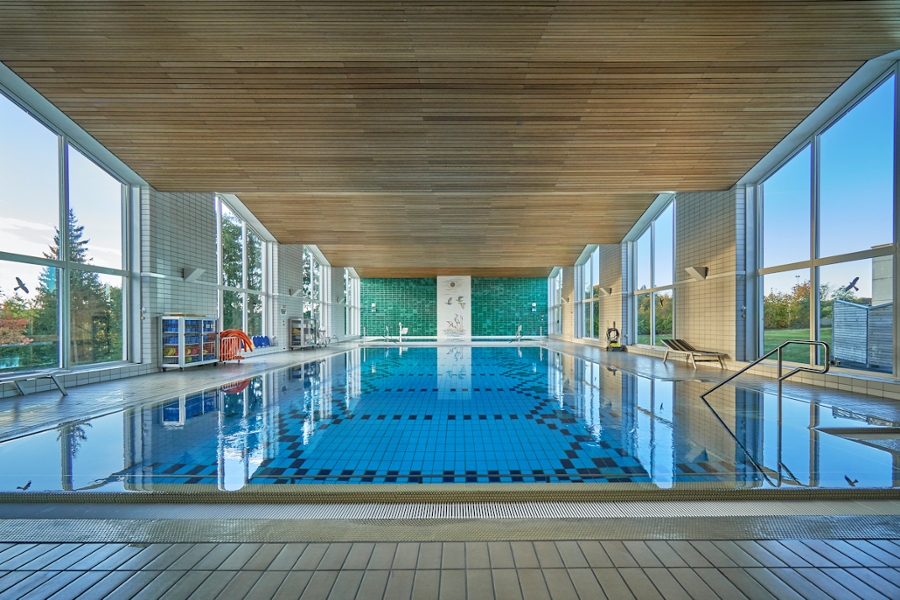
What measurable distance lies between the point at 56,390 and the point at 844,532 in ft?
25.1

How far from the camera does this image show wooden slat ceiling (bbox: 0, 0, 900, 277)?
4.07 m

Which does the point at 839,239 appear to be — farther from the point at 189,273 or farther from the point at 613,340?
the point at 189,273

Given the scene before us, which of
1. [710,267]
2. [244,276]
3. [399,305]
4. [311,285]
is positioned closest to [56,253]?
[244,276]

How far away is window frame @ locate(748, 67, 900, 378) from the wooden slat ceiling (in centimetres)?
57

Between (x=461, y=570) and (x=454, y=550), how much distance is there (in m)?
0.14

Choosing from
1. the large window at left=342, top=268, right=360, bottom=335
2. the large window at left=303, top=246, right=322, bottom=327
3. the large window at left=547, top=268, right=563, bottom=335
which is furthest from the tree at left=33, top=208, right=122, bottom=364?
the large window at left=547, top=268, right=563, bottom=335

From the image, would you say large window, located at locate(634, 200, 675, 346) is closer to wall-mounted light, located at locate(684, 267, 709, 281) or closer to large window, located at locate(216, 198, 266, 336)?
wall-mounted light, located at locate(684, 267, 709, 281)

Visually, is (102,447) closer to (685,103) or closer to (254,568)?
(254,568)

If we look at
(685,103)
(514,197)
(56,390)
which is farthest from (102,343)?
(685,103)

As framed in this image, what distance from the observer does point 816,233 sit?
19.8ft

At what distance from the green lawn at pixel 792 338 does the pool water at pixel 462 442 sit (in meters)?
1.82

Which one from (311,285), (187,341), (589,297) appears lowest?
(187,341)

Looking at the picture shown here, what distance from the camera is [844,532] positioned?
6.42 feet

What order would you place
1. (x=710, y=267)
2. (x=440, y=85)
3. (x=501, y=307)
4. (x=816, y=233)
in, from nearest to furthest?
(x=440, y=85) → (x=816, y=233) → (x=710, y=267) → (x=501, y=307)
